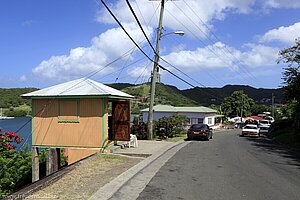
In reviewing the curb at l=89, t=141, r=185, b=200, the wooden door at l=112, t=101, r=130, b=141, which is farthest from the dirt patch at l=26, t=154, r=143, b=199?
the wooden door at l=112, t=101, r=130, b=141

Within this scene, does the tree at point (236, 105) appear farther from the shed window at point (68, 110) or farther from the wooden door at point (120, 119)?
the shed window at point (68, 110)

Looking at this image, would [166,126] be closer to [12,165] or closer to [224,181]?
[12,165]

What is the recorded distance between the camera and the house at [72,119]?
697 inches

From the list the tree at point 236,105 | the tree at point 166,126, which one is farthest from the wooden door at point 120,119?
the tree at point 236,105

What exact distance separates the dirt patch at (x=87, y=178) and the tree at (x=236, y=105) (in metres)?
91.2

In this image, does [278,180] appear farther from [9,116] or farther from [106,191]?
[9,116]

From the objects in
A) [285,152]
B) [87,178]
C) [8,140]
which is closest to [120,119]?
[8,140]

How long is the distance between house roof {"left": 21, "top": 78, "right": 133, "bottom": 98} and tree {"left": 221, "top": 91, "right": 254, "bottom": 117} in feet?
285

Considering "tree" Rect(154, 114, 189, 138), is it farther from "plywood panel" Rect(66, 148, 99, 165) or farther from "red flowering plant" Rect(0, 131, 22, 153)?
"red flowering plant" Rect(0, 131, 22, 153)

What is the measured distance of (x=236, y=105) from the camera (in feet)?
347

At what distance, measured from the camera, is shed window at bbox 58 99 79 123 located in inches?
711

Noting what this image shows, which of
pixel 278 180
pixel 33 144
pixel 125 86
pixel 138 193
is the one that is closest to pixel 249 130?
pixel 125 86

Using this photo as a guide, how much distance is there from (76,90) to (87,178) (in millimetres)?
8179

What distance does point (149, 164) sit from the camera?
14312mm
